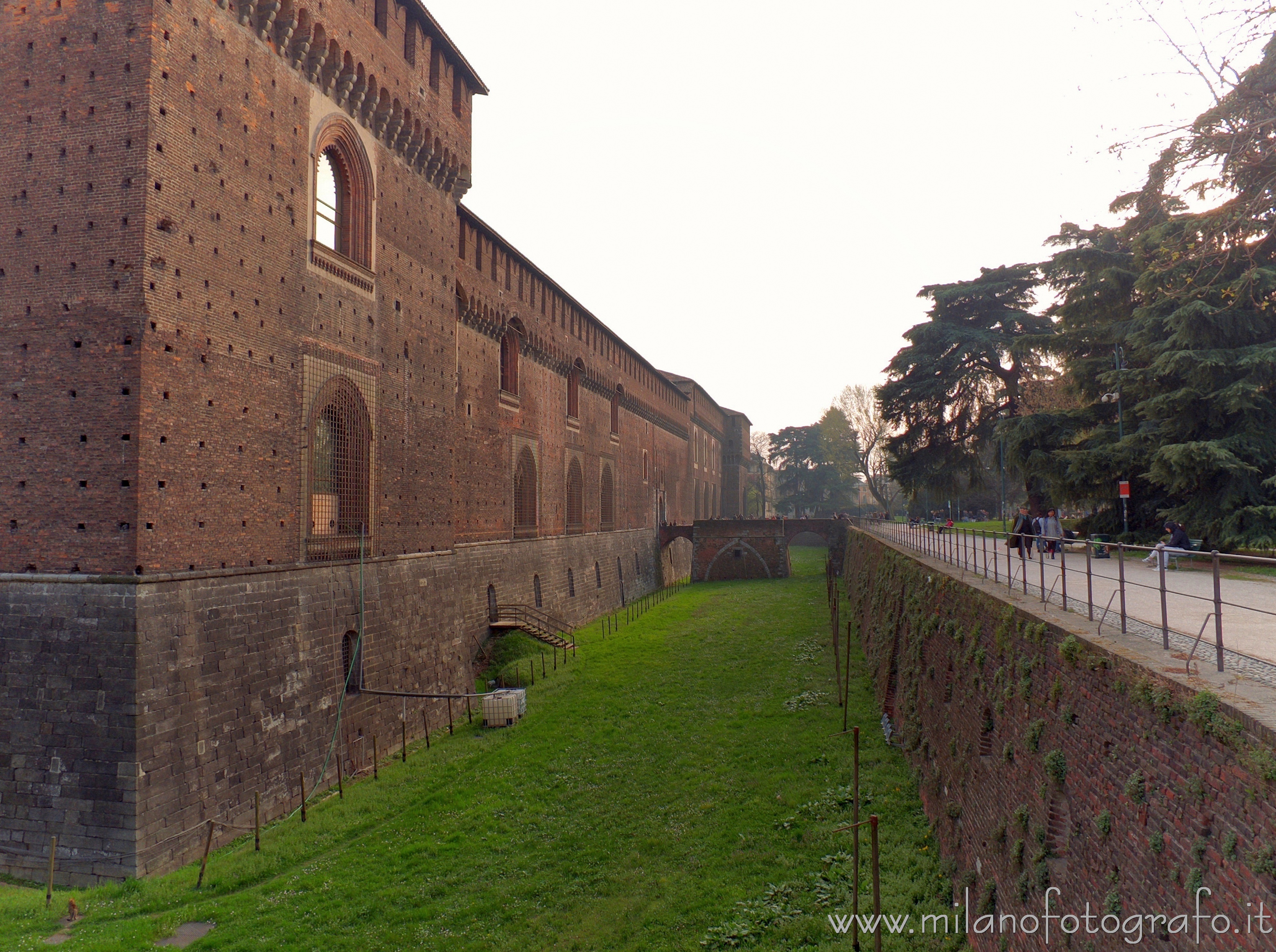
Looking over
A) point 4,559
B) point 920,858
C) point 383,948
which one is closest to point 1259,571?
point 920,858

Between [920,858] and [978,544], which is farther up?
[978,544]

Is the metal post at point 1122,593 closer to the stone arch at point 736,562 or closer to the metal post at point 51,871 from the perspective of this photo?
the metal post at point 51,871

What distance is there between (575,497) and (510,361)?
7683 millimetres

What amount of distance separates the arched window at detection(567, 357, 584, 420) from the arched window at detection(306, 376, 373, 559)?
1503cm

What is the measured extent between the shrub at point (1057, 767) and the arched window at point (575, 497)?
23833mm

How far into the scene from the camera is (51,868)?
926cm

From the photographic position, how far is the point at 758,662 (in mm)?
20781

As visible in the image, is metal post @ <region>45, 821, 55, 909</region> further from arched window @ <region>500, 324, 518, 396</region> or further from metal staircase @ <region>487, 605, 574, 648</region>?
arched window @ <region>500, 324, 518, 396</region>

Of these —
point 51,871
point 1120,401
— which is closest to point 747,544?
point 1120,401

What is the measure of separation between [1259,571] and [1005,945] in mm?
10369

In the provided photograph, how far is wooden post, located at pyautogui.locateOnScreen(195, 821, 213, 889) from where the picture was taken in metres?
9.69

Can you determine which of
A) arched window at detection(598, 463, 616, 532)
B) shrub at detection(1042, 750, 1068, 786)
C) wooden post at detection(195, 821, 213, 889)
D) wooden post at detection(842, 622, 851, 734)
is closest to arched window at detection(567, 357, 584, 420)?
arched window at detection(598, 463, 616, 532)

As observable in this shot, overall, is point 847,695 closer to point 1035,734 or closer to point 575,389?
point 1035,734

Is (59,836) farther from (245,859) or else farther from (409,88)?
(409,88)
